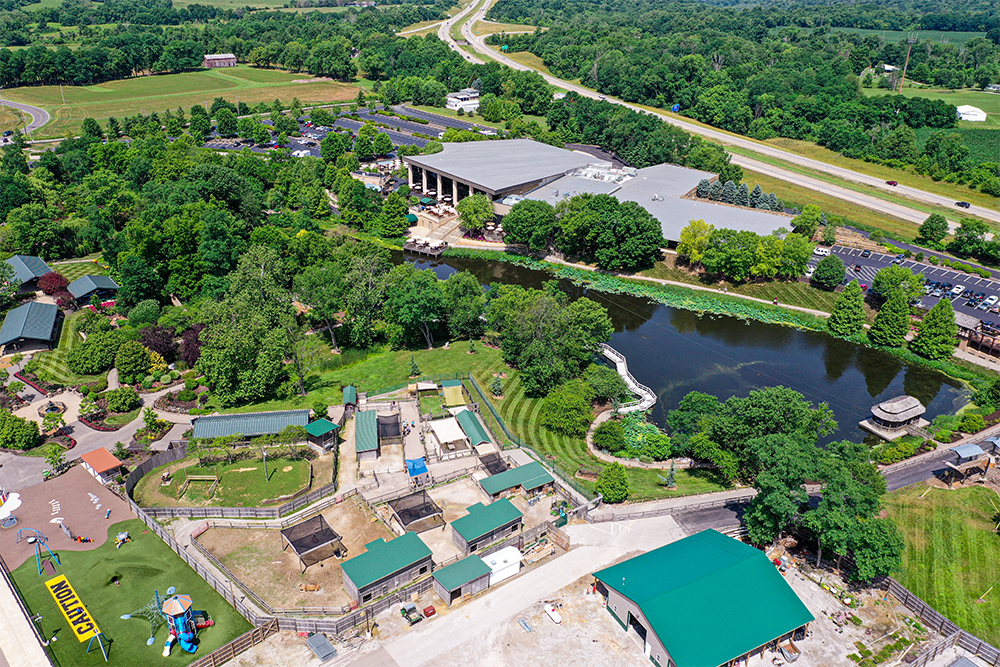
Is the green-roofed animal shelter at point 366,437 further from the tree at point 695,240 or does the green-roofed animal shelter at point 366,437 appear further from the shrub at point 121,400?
the tree at point 695,240

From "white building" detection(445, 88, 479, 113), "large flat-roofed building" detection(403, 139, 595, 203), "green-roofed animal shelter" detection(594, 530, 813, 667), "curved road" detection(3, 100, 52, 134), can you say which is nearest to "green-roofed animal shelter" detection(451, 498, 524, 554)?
"green-roofed animal shelter" detection(594, 530, 813, 667)

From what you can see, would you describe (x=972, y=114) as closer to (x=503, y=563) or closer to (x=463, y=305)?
(x=463, y=305)

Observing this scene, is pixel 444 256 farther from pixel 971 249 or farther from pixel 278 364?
pixel 971 249

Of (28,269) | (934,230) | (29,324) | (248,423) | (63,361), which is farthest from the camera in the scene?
(934,230)

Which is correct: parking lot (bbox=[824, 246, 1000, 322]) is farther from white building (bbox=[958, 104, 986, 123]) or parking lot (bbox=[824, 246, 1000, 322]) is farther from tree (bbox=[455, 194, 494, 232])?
white building (bbox=[958, 104, 986, 123])

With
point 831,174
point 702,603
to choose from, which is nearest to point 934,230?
point 831,174

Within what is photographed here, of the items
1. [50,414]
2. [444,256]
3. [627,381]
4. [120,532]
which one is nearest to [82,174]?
[444,256]
